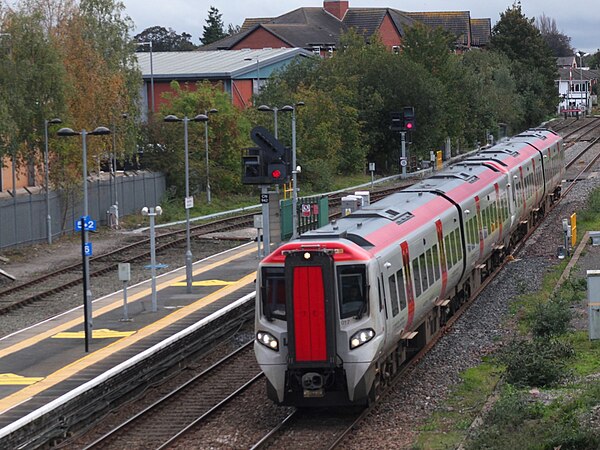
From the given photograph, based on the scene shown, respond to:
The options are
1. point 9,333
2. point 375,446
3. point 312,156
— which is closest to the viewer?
point 375,446

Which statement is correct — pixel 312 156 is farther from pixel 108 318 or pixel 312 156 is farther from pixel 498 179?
pixel 108 318

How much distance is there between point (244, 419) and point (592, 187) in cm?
3796

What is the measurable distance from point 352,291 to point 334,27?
104474 millimetres

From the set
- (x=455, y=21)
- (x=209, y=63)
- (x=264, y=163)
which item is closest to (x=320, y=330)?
(x=264, y=163)

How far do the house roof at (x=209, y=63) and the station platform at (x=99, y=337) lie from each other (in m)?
44.7

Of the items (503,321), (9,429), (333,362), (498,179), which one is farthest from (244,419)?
(498,179)

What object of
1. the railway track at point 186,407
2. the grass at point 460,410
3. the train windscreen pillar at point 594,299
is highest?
the train windscreen pillar at point 594,299

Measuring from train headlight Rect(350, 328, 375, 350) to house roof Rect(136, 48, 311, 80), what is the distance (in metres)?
58.6

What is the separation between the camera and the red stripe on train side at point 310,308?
16188mm

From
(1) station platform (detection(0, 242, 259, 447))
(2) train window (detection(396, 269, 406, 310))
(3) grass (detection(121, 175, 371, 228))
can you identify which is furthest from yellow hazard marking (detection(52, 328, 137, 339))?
(3) grass (detection(121, 175, 371, 228))

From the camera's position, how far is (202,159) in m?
55.0

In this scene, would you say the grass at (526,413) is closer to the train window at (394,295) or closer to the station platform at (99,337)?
the train window at (394,295)

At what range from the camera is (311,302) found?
53.1 feet

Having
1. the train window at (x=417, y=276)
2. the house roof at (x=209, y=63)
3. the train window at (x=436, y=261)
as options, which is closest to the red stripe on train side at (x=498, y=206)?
the train window at (x=436, y=261)
